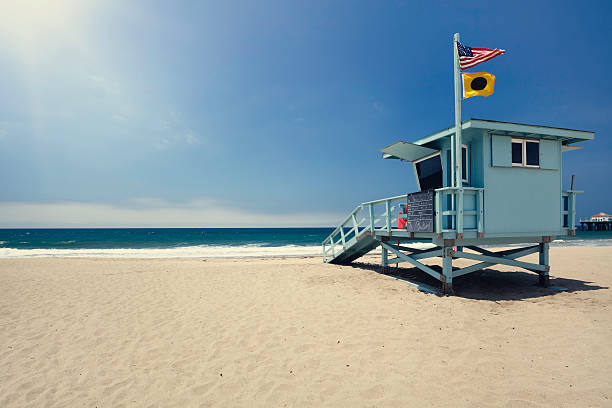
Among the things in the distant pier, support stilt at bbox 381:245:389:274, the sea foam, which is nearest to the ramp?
support stilt at bbox 381:245:389:274

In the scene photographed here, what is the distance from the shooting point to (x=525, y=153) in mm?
8453

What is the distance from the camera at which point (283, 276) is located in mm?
11148

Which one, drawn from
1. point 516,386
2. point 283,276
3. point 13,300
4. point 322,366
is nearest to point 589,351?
point 516,386

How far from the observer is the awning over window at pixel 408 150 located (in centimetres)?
938

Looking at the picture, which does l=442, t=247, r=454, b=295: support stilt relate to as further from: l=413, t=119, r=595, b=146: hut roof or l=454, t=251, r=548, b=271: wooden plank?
l=413, t=119, r=595, b=146: hut roof

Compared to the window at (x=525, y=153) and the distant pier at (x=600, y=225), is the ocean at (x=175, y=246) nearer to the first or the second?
the window at (x=525, y=153)

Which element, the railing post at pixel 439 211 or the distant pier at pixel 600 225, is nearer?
the railing post at pixel 439 211

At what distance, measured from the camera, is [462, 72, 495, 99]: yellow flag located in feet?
25.2

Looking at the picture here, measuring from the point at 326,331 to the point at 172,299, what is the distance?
5030 millimetres

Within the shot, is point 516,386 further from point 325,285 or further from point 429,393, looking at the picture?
point 325,285

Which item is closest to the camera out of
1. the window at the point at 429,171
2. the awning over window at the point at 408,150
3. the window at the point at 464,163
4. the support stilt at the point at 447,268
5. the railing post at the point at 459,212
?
the railing post at the point at 459,212

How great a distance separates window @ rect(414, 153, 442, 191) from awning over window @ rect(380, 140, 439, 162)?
0.68 ft

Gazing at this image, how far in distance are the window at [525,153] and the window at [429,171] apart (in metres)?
2.01

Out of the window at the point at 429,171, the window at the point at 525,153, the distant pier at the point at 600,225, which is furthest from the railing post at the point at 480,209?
the distant pier at the point at 600,225
